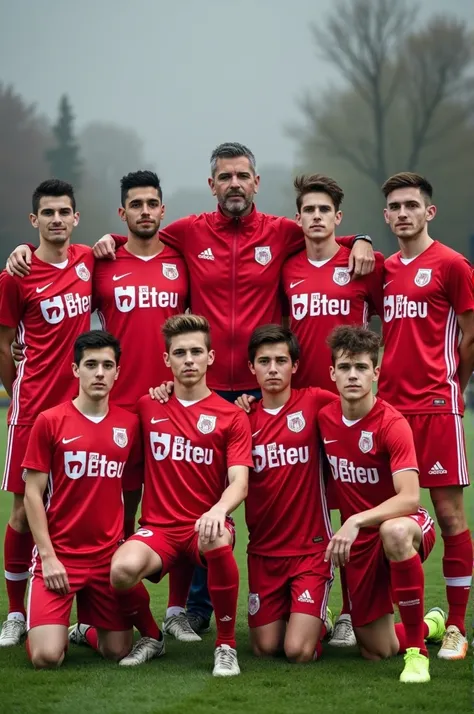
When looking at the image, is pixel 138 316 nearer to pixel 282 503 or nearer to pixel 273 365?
pixel 273 365

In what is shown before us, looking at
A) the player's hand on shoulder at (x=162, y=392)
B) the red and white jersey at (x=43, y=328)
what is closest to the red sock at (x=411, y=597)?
the player's hand on shoulder at (x=162, y=392)

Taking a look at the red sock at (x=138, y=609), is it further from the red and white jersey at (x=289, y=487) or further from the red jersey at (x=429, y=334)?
the red jersey at (x=429, y=334)

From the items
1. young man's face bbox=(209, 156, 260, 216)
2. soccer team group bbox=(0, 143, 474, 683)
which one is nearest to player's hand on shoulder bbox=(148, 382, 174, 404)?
soccer team group bbox=(0, 143, 474, 683)

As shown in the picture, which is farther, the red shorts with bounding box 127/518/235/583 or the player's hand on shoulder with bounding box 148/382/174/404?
the player's hand on shoulder with bounding box 148/382/174/404

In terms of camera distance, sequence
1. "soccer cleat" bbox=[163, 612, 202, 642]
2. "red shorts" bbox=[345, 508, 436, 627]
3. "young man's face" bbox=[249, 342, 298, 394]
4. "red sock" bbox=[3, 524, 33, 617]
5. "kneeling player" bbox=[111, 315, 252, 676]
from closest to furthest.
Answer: "kneeling player" bbox=[111, 315, 252, 676]
"red shorts" bbox=[345, 508, 436, 627]
"young man's face" bbox=[249, 342, 298, 394]
"soccer cleat" bbox=[163, 612, 202, 642]
"red sock" bbox=[3, 524, 33, 617]

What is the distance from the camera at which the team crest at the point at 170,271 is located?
181 inches

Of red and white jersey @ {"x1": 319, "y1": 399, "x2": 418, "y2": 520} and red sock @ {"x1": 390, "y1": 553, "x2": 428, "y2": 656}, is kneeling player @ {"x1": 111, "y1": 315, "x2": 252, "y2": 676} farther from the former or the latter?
red sock @ {"x1": 390, "y1": 553, "x2": 428, "y2": 656}

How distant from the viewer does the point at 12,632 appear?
14.2ft

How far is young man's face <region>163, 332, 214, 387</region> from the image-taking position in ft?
13.4

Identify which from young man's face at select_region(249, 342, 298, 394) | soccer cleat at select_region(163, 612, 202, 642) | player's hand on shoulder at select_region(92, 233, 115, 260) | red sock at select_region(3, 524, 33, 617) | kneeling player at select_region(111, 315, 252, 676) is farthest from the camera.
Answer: player's hand on shoulder at select_region(92, 233, 115, 260)

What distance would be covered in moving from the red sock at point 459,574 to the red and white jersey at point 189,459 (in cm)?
95

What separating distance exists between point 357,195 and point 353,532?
27.1 meters

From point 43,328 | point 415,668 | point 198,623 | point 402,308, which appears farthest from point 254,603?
point 43,328

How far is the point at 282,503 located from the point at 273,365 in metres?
0.57
